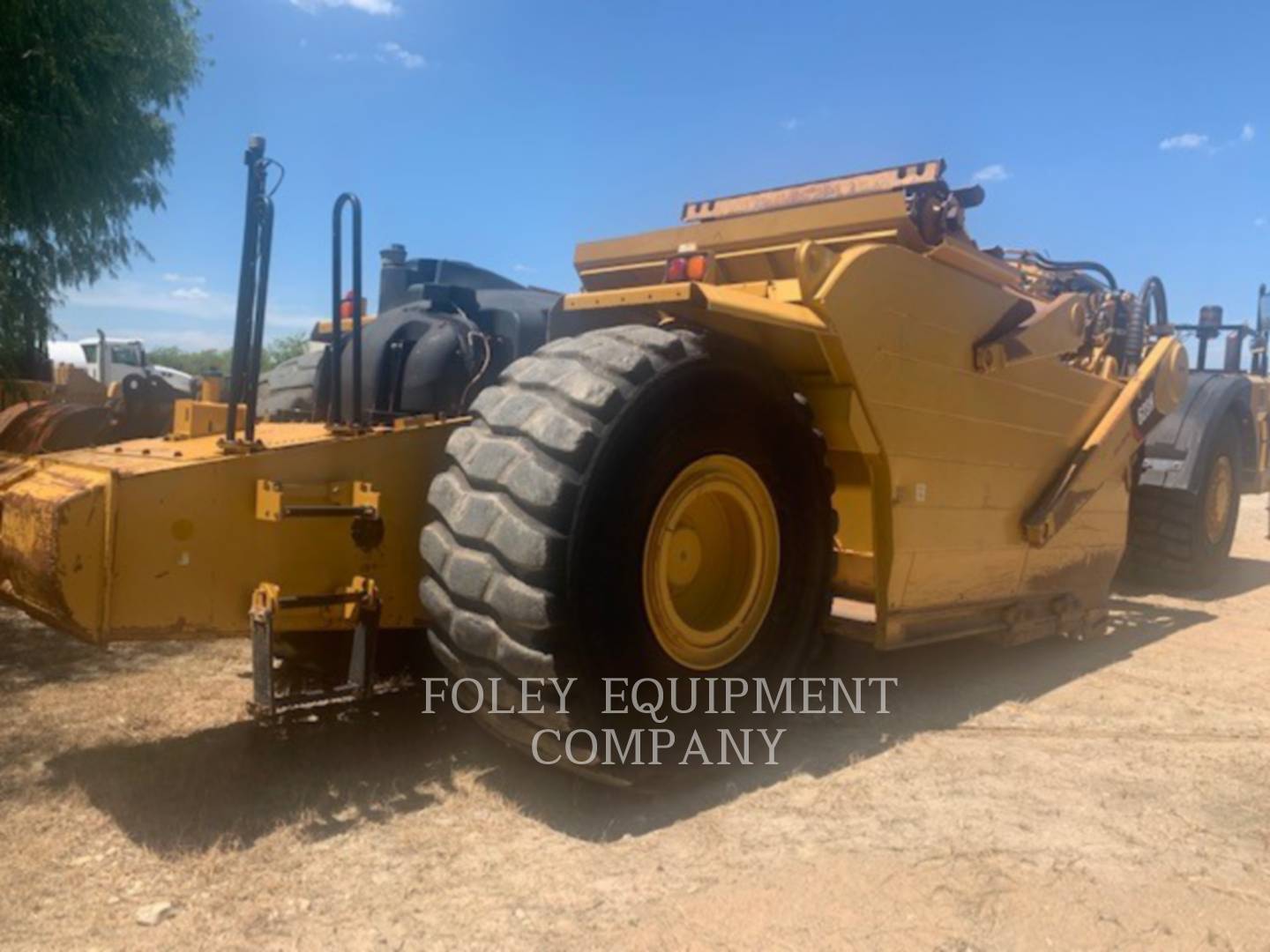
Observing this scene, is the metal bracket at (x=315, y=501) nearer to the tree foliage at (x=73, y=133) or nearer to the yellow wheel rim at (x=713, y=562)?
the yellow wheel rim at (x=713, y=562)

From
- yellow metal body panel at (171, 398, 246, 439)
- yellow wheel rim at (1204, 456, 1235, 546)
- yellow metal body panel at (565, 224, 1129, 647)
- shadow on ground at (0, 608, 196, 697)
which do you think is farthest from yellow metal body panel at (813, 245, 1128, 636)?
yellow wheel rim at (1204, 456, 1235, 546)

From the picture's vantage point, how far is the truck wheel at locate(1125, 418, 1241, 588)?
8094 millimetres

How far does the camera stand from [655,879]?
115 inches

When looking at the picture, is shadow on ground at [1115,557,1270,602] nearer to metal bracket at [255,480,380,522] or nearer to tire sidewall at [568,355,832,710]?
tire sidewall at [568,355,832,710]

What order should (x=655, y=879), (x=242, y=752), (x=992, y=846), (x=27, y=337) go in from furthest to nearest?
(x=27, y=337) < (x=242, y=752) < (x=992, y=846) < (x=655, y=879)

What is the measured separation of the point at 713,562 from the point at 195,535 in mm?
1788

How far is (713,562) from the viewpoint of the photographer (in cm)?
389

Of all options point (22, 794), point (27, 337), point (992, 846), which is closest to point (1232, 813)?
point (992, 846)

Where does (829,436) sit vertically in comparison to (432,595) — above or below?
above

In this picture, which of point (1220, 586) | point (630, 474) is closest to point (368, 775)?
point (630, 474)

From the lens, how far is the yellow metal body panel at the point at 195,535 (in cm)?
304

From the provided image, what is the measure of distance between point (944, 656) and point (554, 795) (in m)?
2.99

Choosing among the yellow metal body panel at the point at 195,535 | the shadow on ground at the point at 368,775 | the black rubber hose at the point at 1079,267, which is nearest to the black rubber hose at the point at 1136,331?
the black rubber hose at the point at 1079,267

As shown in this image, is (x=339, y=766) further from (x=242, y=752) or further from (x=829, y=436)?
(x=829, y=436)
